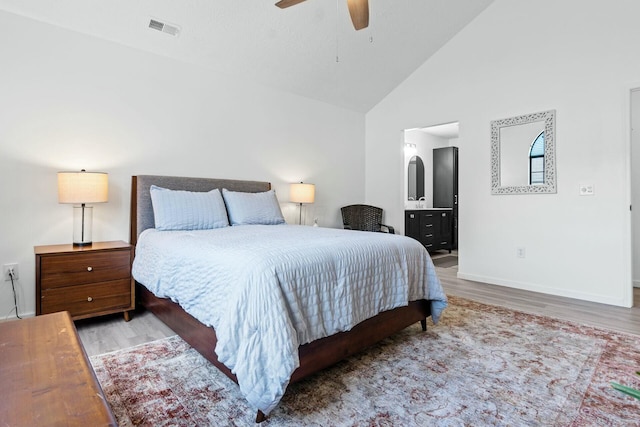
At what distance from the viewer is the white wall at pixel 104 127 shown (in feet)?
8.78

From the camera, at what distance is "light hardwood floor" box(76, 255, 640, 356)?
2.43 m

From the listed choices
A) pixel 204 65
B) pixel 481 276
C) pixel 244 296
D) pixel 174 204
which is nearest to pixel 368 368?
pixel 244 296

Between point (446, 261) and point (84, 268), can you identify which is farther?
point (446, 261)

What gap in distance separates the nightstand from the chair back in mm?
3125

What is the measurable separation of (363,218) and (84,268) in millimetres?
3639

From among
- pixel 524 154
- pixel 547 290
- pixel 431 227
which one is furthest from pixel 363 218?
pixel 547 290

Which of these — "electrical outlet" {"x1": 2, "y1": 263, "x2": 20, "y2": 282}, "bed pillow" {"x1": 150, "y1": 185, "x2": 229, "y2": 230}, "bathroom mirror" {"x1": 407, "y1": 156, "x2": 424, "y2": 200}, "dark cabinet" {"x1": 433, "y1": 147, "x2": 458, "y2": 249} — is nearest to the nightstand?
"electrical outlet" {"x1": 2, "y1": 263, "x2": 20, "y2": 282}

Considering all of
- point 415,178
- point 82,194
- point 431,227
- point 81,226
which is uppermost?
point 415,178

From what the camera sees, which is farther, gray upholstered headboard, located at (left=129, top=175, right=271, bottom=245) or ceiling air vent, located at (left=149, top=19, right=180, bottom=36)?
gray upholstered headboard, located at (left=129, top=175, right=271, bottom=245)

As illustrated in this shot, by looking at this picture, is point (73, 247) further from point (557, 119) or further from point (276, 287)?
point (557, 119)

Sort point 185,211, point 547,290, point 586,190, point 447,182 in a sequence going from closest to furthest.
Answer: point 185,211 → point 586,190 → point 547,290 → point 447,182

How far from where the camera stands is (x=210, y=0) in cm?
292

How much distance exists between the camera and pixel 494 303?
3.29 meters

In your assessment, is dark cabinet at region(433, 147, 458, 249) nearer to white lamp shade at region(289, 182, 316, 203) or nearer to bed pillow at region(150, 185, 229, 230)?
white lamp shade at region(289, 182, 316, 203)
